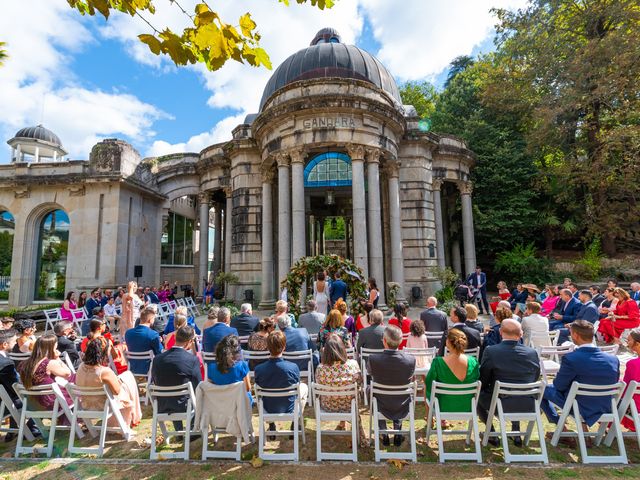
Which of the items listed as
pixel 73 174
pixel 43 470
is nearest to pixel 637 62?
pixel 43 470

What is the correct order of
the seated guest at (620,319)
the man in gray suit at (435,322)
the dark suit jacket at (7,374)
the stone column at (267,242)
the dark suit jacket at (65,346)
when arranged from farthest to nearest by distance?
the stone column at (267,242), the seated guest at (620,319), the man in gray suit at (435,322), the dark suit jacket at (65,346), the dark suit jacket at (7,374)

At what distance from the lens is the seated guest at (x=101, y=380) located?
12.8 ft

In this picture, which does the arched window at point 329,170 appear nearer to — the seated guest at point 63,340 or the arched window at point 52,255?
the seated guest at point 63,340

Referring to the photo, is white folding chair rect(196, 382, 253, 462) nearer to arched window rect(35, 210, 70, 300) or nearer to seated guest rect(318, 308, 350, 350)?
seated guest rect(318, 308, 350, 350)

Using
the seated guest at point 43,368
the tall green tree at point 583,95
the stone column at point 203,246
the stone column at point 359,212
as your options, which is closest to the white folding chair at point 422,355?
the seated guest at point 43,368

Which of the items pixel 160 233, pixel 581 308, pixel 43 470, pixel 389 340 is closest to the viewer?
pixel 43 470

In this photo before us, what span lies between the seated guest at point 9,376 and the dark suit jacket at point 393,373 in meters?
4.92

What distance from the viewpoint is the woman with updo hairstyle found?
3.66 meters

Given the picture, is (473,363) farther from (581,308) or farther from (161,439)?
(581,308)

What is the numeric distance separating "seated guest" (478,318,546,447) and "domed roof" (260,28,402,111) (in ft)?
53.8

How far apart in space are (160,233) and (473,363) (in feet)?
66.1

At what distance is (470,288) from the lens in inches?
534

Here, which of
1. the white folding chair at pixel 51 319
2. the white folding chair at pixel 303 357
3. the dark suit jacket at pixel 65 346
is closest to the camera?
the white folding chair at pixel 303 357

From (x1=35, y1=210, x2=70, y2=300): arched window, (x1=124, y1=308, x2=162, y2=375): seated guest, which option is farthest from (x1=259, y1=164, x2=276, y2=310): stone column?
(x1=35, y1=210, x2=70, y2=300): arched window
